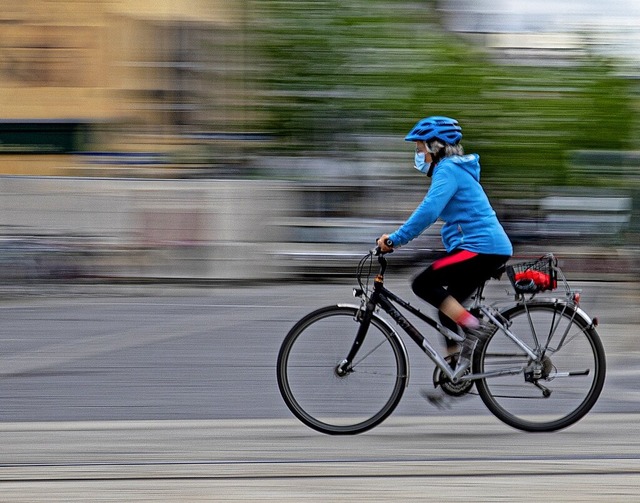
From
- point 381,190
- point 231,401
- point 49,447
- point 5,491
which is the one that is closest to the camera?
point 5,491

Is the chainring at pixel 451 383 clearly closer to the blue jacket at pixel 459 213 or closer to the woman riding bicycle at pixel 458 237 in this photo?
the woman riding bicycle at pixel 458 237

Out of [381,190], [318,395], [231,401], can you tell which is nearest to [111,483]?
[318,395]

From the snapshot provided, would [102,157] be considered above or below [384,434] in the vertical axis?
above

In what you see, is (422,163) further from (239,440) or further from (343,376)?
(239,440)

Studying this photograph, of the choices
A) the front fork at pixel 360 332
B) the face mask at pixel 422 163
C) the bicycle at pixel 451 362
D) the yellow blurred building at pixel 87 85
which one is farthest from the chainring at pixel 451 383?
the yellow blurred building at pixel 87 85

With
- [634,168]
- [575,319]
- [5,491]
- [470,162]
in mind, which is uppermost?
[634,168]

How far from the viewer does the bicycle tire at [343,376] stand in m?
5.62

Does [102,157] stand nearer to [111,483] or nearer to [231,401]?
[231,401]

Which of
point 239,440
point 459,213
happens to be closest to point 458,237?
point 459,213

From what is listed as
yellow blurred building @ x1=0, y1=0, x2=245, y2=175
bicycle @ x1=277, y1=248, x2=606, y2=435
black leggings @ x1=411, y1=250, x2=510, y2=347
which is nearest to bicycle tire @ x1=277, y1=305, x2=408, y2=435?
bicycle @ x1=277, y1=248, x2=606, y2=435

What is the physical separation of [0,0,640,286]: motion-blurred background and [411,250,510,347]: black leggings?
10.3 m

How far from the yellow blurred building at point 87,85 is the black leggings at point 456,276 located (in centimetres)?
1602

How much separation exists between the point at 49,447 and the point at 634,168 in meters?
16.0

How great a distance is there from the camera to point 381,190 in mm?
18594
